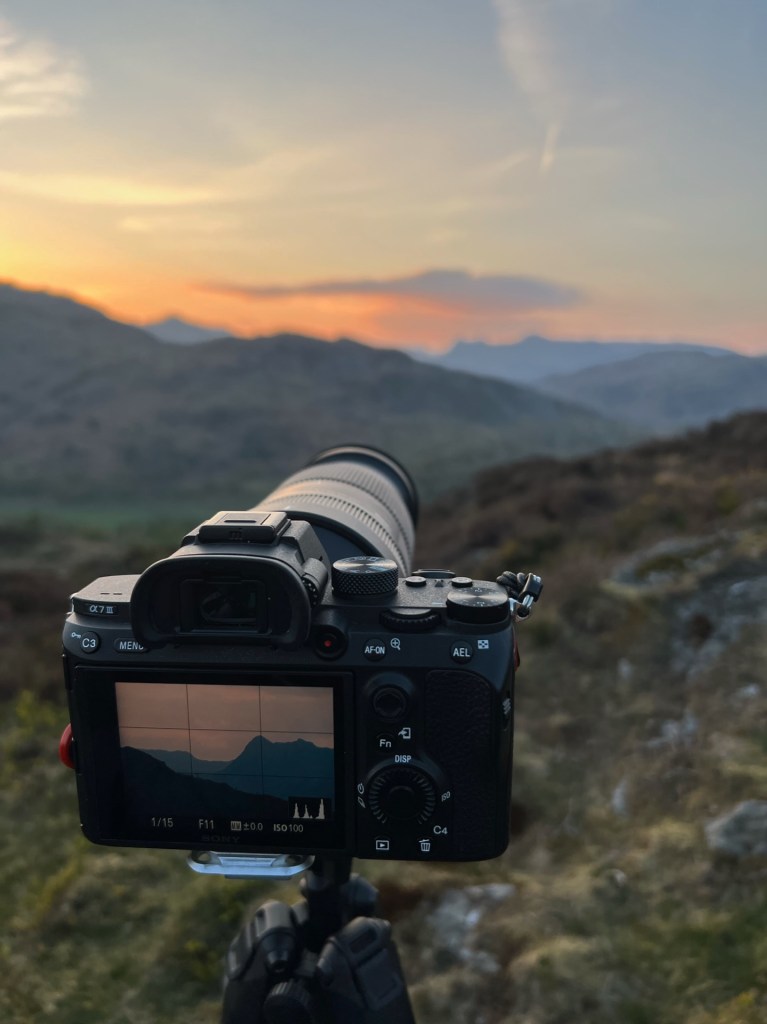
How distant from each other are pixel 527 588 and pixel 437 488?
45.3 meters

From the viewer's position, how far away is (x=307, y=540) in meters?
2.69

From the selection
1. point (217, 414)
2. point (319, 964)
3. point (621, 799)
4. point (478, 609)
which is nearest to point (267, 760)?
point (478, 609)

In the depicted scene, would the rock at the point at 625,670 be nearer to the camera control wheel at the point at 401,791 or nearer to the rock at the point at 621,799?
the rock at the point at 621,799

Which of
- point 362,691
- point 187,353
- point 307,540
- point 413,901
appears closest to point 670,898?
point 413,901

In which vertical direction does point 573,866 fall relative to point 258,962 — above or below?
below

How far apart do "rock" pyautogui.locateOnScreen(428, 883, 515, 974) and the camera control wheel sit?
8.09 feet

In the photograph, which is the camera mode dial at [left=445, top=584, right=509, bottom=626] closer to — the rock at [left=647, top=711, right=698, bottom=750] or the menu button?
the menu button

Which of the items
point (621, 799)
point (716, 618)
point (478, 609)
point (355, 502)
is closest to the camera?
point (478, 609)

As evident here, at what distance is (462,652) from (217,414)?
86.1m

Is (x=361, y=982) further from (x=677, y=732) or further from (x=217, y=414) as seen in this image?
(x=217, y=414)

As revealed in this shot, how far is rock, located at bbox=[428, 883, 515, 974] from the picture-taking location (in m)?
4.36

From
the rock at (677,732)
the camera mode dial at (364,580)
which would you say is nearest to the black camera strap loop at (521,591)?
the camera mode dial at (364,580)

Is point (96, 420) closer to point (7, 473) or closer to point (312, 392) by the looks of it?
point (7, 473)

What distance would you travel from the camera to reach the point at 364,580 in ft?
8.43
